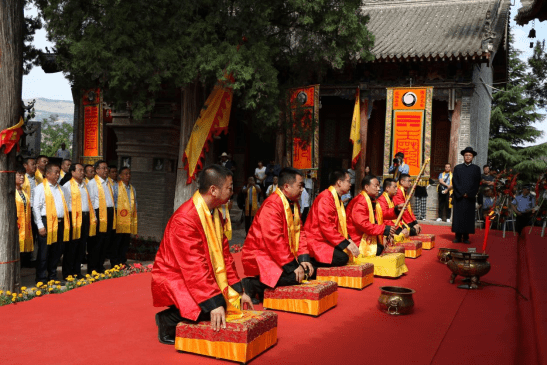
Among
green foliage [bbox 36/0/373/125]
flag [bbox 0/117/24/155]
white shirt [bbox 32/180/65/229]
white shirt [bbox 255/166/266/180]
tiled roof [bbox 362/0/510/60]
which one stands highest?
tiled roof [bbox 362/0/510/60]

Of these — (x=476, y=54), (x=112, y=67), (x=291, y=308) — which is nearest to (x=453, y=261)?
(x=291, y=308)

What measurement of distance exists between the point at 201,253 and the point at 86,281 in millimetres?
2895

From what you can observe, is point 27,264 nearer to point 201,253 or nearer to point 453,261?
point 201,253

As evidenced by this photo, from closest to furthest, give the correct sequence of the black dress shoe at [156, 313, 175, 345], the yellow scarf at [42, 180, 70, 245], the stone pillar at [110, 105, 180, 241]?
the black dress shoe at [156, 313, 175, 345]
the yellow scarf at [42, 180, 70, 245]
the stone pillar at [110, 105, 180, 241]

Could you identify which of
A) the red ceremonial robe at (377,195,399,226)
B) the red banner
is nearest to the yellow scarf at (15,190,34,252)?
the red ceremonial robe at (377,195,399,226)

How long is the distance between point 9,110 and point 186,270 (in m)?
3.10

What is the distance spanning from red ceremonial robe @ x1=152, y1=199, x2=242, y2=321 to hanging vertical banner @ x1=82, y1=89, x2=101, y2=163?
30.4ft

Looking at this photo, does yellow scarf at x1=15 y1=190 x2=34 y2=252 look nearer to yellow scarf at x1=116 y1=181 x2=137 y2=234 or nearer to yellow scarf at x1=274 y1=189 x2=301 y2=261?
yellow scarf at x1=116 y1=181 x2=137 y2=234

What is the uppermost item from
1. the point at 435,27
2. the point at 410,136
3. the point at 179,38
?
the point at 435,27

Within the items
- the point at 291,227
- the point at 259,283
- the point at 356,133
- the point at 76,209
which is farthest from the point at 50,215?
the point at 356,133

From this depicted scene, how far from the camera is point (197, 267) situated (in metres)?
3.36

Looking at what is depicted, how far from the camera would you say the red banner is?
1165 cm

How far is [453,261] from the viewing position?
574cm

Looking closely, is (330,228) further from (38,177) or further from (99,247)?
(38,177)
